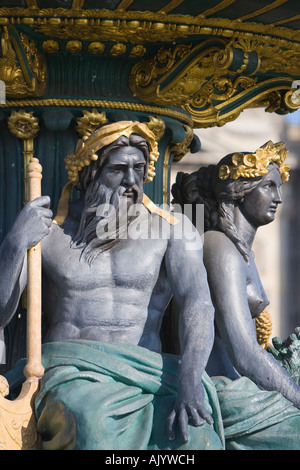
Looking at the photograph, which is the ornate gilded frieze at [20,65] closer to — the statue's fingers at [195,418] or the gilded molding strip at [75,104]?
the gilded molding strip at [75,104]

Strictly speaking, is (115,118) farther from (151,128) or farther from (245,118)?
(245,118)

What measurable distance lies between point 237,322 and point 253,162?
1092mm

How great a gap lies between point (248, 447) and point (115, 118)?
2.33 m

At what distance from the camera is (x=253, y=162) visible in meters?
9.84

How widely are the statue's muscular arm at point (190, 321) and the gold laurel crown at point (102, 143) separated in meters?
0.51

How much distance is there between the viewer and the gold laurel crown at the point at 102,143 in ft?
30.0

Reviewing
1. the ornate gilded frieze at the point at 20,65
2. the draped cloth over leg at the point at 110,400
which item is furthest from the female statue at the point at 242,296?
the ornate gilded frieze at the point at 20,65

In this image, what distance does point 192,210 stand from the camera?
1010 centimetres

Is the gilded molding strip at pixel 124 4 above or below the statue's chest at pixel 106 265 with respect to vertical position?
above

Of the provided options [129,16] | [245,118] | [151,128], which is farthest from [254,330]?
[245,118]

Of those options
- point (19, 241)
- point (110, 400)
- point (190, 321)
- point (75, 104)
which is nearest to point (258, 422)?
point (190, 321)

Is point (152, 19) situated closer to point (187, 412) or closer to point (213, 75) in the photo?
point (213, 75)

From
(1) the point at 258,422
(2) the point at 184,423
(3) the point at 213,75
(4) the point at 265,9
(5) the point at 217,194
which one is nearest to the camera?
(2) the point at 184,423

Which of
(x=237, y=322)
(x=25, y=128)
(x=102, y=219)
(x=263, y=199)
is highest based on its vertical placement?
(x=25, y=128)
